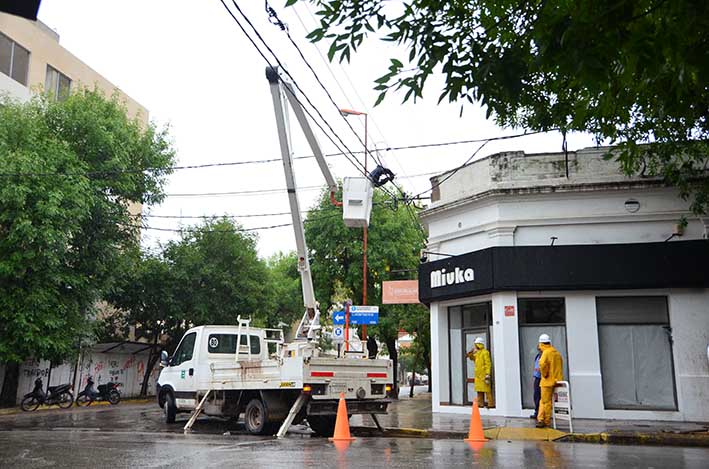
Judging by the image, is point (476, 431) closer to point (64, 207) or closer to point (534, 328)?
point (534, 328)

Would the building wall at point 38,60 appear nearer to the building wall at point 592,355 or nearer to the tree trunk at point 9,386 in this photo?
the tree trunk at point 9,386

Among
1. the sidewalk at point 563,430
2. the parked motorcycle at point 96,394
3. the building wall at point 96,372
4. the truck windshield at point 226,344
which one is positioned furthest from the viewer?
the parked motorcycle at point 96,394

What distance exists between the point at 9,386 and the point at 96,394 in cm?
394

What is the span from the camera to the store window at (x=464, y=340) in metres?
16.8

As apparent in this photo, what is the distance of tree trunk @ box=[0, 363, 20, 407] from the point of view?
22578 mm

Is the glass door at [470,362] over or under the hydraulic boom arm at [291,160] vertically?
under

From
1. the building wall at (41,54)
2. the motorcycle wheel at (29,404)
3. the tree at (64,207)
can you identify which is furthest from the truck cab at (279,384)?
the building wall at (41,54)

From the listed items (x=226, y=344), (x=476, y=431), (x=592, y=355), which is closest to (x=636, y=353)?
(x=592, y=355)

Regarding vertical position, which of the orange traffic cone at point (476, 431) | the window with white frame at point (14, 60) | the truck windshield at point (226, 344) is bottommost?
the orange traffic cone at point (476, 431)

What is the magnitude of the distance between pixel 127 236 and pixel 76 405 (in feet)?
23.0

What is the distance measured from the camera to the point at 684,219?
14.5 meters

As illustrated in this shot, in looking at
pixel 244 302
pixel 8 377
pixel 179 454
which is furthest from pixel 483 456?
pixel 244 302

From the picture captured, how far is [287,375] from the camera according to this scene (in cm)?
1202

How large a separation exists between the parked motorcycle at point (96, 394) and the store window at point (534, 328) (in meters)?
18.3
